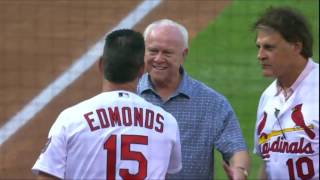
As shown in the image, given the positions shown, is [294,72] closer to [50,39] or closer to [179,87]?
[179,87]

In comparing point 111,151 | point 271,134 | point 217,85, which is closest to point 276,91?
point 271,134

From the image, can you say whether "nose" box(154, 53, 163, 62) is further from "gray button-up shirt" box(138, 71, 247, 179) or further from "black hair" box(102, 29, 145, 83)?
"black hair" box(102, 29, 145, 83)

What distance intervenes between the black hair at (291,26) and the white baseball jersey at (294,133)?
0.09 metres

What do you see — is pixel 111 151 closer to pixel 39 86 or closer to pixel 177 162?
pixel 177 162

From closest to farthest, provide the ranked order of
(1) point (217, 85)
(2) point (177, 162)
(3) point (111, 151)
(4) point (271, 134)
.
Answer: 1. (3) point (111, 151)
2. (2) point (177, 162)
3. (4) point (271, 134)
4. (1) point (217, 85)

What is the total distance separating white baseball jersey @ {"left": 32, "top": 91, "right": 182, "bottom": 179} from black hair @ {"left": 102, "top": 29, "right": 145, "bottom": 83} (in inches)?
2.3

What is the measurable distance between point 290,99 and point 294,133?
5.9 inches

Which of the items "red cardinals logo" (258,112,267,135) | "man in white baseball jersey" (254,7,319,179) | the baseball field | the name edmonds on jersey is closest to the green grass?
the baseball field

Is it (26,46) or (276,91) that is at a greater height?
(26,46)

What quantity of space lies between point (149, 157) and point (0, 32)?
14.7 ft

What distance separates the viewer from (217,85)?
274 inches

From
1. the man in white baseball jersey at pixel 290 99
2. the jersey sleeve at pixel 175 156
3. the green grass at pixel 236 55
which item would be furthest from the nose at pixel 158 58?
the green grass at pixel 236 55

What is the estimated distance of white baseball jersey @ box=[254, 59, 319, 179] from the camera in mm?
3658

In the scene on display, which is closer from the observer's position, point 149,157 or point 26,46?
point 149,157
